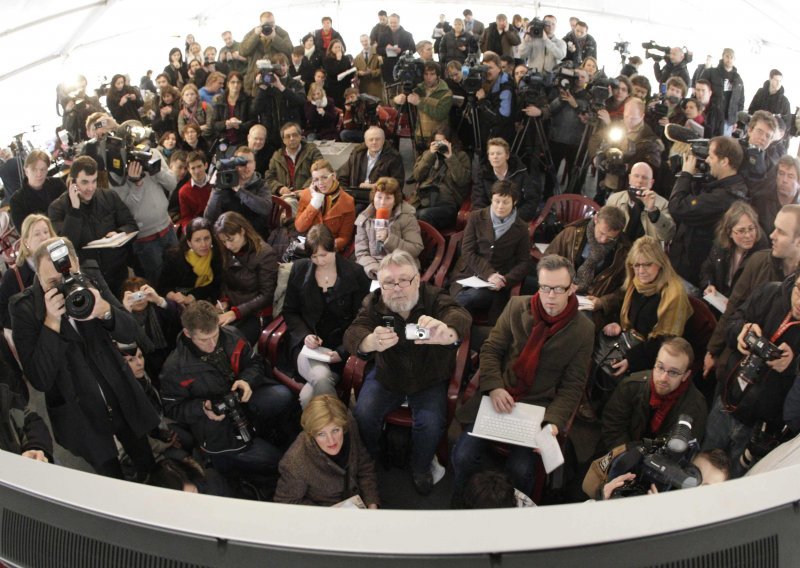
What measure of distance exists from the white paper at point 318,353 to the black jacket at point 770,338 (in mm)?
1545

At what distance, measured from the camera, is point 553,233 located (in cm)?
408

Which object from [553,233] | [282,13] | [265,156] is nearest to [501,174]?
[553,233]

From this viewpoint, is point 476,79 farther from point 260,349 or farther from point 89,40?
point 89,40

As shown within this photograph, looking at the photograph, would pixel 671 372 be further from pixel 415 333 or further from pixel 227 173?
pixel 227 173

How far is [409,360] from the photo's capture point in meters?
2.67

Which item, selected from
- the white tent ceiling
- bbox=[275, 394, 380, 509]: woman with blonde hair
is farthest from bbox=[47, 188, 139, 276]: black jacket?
the white tent ceiling

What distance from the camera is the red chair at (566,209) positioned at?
4.05 m

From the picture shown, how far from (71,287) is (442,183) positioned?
8.71 feet

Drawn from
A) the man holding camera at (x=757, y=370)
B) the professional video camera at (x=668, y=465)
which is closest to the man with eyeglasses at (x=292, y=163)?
the man holding camera at (x=757, y=370)

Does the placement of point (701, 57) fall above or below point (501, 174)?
below

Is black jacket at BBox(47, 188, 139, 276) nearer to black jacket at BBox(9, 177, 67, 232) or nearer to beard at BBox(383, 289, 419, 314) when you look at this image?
black jacket at BBox(9, 177, 67, 232)

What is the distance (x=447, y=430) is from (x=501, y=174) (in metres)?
1.74

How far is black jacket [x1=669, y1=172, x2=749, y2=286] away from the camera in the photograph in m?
3.35

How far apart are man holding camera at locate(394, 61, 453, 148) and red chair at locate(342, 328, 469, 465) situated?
2.62 metres
